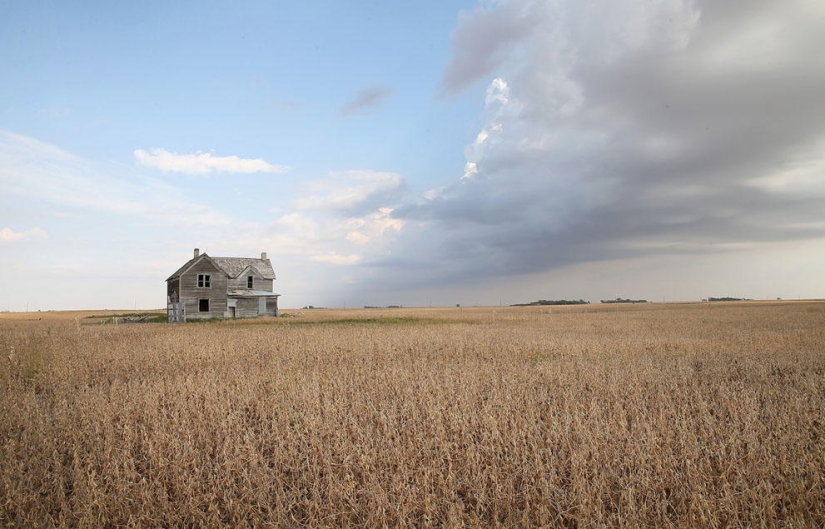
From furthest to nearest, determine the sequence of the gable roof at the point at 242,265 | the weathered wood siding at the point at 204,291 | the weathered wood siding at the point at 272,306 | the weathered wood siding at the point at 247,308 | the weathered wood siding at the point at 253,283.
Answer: the weathered wood siding at the point at 272,306 < the gable roof at the point at 242,265 < the weathered wood siding at the point at 253,283 < the weathered wood siding at the point at 247,308 < the weathered wood siding at the point at 204,291

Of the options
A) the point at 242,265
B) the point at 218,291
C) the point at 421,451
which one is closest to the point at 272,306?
the point at 242,265

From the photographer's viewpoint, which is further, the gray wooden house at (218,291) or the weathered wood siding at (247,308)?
the weathered wood siding at (247,308)

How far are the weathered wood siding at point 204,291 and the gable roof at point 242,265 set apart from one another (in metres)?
2.12

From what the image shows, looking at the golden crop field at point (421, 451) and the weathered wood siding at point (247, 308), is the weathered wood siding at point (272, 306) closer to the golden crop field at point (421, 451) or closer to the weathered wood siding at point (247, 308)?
the weathered wood siding at point (247, 308)

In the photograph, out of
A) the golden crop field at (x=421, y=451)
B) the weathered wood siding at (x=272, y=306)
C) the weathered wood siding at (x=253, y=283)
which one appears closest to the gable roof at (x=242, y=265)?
the weathered wood siding at (x=253, y=283)

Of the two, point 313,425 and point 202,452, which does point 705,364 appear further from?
point 202,452

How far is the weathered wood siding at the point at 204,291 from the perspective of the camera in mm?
40750

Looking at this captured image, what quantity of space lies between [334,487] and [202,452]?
2.22 metres

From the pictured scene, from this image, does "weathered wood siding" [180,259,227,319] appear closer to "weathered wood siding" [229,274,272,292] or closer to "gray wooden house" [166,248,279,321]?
"gray wooden house" [166,248,279,321]

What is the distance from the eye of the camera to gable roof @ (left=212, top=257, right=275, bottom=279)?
153 ft

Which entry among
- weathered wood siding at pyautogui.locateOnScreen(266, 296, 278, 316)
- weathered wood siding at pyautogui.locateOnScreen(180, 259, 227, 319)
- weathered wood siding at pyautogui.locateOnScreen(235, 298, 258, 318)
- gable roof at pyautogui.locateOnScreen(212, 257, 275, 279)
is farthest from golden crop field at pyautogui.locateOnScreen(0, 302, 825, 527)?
gable roof at pyautogui.locateOnScreen(212, 257, 275, 279)

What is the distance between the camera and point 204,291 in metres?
41.4

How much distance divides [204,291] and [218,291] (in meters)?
1.27

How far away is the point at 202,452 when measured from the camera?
5.55 metres
